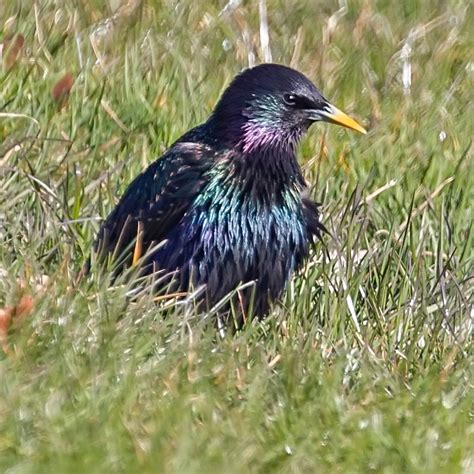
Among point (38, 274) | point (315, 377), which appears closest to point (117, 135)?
point (38, 274)

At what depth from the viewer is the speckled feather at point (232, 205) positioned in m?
4.89

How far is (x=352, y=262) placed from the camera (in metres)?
4.95

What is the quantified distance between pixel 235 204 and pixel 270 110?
0.37 metres

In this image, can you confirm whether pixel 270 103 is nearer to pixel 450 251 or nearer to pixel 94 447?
pixel 450 251

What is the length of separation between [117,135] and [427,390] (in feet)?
7.24

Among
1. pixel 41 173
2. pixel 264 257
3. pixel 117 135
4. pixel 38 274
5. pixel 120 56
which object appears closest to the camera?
pixel 38 274

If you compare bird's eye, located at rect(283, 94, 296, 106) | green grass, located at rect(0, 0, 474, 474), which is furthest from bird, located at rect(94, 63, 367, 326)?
green grass, located at rect(0, 0, 474, 474)

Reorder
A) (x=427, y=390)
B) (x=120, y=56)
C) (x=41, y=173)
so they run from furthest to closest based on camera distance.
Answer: (x=120, y=56) < (x=41, y=173) < (x=427, y=390)

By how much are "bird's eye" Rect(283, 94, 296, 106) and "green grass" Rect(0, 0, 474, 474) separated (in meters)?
0.40

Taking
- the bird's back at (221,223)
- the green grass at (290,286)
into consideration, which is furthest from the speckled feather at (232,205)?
the green grass at (290,286)

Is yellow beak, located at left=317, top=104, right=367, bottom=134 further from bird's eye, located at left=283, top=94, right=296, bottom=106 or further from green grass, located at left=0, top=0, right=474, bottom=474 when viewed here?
green grass, located at left=0, top=0, right=474, bottom=474

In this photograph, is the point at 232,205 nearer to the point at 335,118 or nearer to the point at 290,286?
the point at 290,286

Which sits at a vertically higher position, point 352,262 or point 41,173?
point 41,173

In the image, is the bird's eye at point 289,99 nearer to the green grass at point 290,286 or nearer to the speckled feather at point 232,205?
the speckled feather at point 232,205
